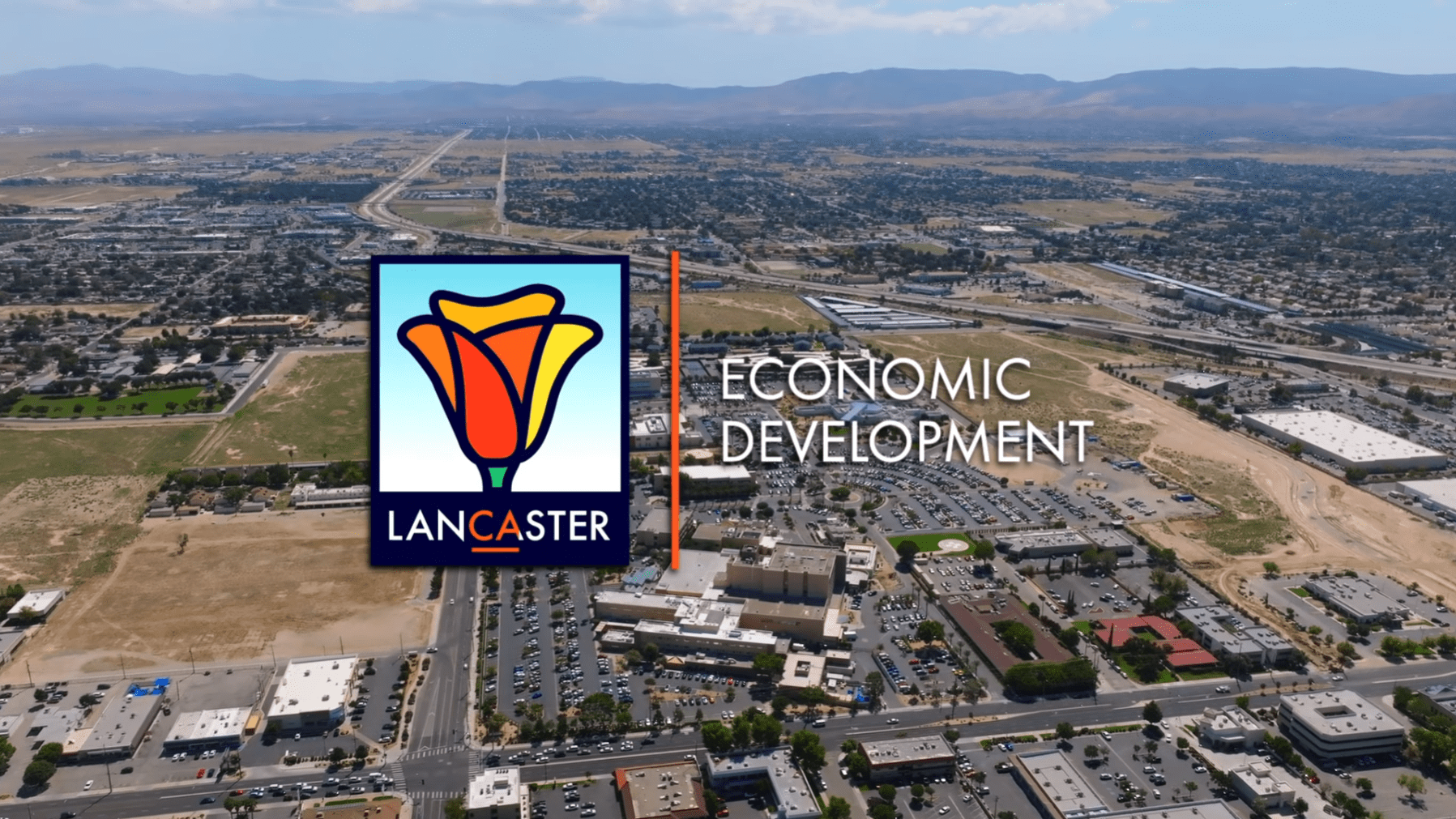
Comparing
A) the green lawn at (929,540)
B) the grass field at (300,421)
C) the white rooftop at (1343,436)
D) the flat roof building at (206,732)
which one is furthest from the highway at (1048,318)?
the flat roof building at (206,732)

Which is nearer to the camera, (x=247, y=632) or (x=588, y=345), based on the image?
(x=588, y=345)

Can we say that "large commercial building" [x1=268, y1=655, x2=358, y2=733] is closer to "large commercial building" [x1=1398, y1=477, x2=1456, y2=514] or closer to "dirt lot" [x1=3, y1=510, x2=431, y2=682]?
"dirt lot" [x1=3, y1=510, x2=431, y2=682]

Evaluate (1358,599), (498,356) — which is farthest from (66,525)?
(1358,599)

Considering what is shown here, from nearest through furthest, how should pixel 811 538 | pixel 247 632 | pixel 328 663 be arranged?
pixel 328 663
pixel 247 632
pixel 811 538

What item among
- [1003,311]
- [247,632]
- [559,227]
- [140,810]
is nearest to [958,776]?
[140,810]

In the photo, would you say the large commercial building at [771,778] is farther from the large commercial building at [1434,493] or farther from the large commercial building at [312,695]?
the large commercial building at [1434,493]

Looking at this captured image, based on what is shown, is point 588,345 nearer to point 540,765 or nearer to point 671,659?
point 540,765

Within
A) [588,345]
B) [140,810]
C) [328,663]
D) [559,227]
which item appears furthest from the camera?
[559,227]
